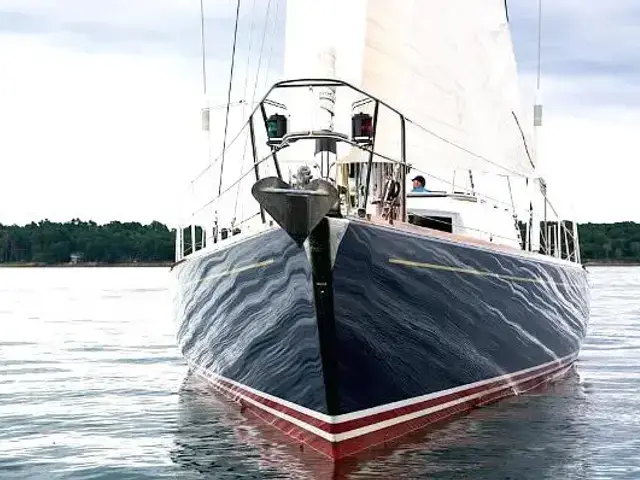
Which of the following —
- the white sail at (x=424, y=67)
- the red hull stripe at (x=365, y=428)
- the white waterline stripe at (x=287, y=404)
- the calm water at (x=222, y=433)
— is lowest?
the calm water at (x=222, y=433)

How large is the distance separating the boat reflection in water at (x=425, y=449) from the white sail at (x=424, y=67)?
315cm

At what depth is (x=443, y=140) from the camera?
14.1 metres

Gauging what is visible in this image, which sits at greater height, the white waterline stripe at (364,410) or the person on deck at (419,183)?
the person on deck at (419,183)

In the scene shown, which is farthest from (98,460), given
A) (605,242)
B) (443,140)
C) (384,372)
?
(605,242)

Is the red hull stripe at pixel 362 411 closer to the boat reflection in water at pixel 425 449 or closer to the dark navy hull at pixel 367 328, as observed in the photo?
the dark navy hull at pixel 367 328

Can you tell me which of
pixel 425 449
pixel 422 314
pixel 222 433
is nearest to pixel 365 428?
pixel 425 449

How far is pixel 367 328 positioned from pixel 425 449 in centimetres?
171

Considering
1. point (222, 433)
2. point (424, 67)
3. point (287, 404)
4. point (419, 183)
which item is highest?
point (424, 67)

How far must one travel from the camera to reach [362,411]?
1162 cm

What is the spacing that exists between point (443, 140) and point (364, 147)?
2.87 meters

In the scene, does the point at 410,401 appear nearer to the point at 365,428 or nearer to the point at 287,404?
the point at 365,428

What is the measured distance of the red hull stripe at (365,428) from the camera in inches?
455

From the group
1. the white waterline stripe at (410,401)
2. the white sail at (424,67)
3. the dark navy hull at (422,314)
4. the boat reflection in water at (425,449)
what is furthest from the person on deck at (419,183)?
the boat reflection in water at (425,449)

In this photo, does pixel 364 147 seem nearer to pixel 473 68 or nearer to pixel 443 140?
pixel 443 140
